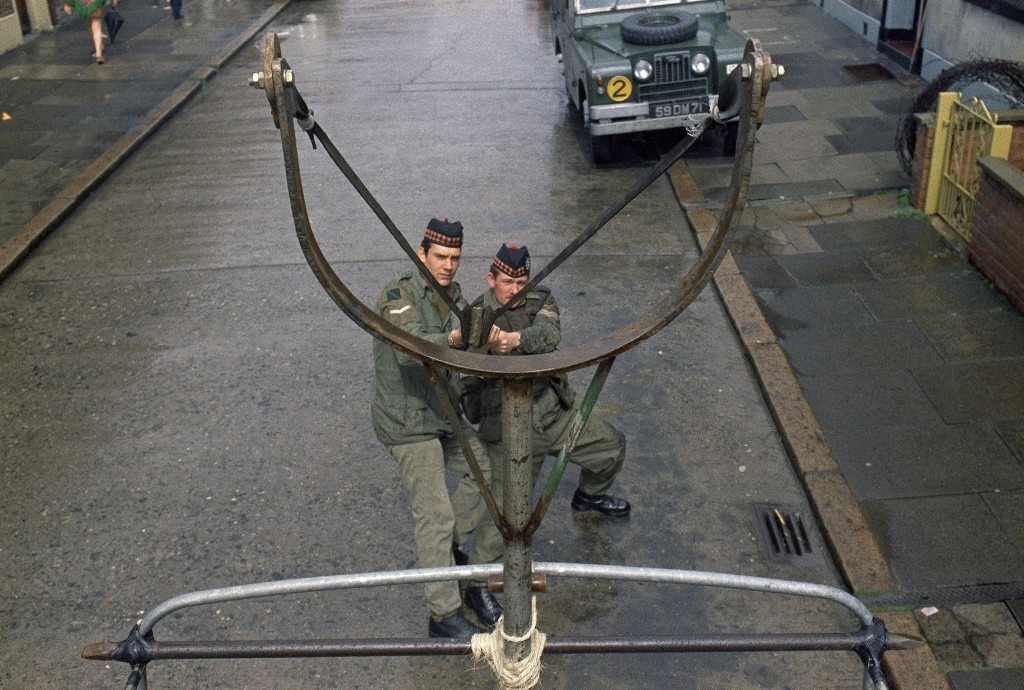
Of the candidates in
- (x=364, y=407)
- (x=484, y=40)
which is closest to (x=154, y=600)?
(x=364, y=407)

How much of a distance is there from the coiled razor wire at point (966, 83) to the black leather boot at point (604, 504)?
18.4 feet

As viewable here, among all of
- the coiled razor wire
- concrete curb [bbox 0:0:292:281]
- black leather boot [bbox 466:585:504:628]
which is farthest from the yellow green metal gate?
concrete curb [bbox 0:0:292:281]

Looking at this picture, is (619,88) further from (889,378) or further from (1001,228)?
(889,378)

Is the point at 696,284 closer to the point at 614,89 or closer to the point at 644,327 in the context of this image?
the point at 644,327

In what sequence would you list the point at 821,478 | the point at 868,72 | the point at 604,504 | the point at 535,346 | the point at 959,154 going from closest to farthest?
the point at 535,346, the point at 604,504, the point at 821,478, the point at 959,154, the point at 868,72

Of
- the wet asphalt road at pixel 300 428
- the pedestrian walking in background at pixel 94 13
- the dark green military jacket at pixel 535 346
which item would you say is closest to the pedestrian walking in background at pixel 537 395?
the dark green military jacket at pixel 535 346

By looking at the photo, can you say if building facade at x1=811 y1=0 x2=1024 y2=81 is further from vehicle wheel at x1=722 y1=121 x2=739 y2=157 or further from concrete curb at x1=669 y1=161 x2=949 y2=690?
concrete curb at x1=669 y1=161 x2=949 y2=690

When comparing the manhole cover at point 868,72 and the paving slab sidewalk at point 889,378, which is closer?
the paving slab sidewalk at point 889,378

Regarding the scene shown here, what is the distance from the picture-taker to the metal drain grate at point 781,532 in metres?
6.05

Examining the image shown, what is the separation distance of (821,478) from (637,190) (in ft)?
13.9

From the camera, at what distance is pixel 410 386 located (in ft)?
17.0

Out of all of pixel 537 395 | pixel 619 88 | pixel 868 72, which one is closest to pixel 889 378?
pixel 537 395

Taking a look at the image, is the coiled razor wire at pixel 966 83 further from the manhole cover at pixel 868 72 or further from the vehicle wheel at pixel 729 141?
the manhole cover at pixel 868 72

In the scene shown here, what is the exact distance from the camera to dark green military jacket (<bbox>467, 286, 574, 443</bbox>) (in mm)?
5105
